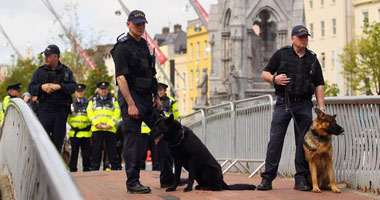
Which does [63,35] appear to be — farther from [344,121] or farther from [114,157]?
[344,121]

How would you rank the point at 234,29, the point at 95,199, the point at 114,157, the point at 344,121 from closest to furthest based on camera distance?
the point at 95,199, the point at 344,121, the point at 114,157, the point at 234,29

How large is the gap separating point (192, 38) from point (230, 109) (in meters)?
85.4

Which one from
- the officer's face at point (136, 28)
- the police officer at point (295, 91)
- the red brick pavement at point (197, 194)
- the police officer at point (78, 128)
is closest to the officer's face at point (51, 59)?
the red brick pavement at point (197, 194)

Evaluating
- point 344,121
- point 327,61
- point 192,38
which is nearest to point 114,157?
point 344,121

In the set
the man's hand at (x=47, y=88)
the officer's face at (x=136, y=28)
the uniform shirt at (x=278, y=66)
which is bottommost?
the man's hand at (x=47, y=88)

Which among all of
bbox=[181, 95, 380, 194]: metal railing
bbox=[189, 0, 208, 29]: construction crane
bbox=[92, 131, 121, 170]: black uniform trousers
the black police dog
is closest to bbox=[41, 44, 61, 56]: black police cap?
the black police dog

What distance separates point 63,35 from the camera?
5306 cm

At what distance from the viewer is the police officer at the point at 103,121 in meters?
17.8

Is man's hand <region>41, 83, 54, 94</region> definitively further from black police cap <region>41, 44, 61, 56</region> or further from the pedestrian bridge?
the pedestrian bridge

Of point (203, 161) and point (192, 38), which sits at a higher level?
point (192, 38)

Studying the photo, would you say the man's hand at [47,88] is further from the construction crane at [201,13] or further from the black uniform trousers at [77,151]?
the construction crane at [201,13]

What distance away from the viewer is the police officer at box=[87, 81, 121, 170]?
701 inches

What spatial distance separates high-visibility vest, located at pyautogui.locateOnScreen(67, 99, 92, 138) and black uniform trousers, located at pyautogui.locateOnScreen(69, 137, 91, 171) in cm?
13

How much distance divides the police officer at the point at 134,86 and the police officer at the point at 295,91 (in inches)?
66.6
